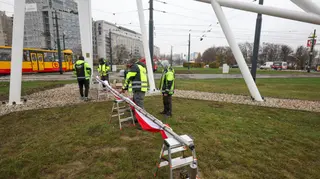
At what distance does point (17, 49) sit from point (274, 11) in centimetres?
1028

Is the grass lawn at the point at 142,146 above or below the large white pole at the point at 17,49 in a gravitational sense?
below

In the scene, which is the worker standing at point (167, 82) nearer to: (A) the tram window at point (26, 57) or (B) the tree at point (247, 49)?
(A) the tram window at point (26, 57)

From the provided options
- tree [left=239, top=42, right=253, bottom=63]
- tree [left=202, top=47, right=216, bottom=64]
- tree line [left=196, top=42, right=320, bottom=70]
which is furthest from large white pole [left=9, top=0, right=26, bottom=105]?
tree [left=239, top=42, right=253, bottom=63]

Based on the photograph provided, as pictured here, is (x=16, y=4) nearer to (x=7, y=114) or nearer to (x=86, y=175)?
(x=7, y=114)

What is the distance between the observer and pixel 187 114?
6.52 meters

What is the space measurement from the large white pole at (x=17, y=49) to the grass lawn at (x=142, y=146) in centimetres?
204

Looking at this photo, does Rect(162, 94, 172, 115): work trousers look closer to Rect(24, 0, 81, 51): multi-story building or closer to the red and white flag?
the red and white flag

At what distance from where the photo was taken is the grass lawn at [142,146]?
122 inches

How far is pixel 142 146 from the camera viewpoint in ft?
13.0

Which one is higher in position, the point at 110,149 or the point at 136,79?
the point at 136,79

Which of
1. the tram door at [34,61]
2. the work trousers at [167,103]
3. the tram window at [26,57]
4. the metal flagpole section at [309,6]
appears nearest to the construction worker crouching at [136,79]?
the work trousers at [167,103]

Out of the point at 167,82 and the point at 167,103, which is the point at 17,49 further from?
the point at 167,103

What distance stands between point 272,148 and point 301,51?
287 ft

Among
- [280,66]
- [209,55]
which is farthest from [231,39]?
[209,55]
